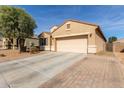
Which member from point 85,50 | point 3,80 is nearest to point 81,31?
point 85,50

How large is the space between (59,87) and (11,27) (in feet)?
43.2

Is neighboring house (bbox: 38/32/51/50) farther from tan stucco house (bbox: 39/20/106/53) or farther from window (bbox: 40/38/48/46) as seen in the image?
tan stucco house (bbox: 39/20/106/53)

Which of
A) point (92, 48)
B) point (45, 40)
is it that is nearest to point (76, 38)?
point (92, 48)

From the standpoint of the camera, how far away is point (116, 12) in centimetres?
1858

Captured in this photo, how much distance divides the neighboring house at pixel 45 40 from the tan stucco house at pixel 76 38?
451 mm

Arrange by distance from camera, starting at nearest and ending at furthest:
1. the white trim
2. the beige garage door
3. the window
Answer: the white trim, the beige garage door, the window

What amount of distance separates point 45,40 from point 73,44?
5723mm

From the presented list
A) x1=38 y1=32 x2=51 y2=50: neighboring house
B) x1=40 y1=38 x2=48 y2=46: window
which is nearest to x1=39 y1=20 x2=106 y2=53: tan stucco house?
x1=38 y1=32 x2=51 y2=50: neighboring house

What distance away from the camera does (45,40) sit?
2198cm

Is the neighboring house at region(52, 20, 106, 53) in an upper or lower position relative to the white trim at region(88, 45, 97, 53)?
upper

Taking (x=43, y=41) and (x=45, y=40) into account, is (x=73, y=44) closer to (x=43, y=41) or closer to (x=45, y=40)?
(x=45, y=40)

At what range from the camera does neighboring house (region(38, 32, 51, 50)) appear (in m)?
21.1
